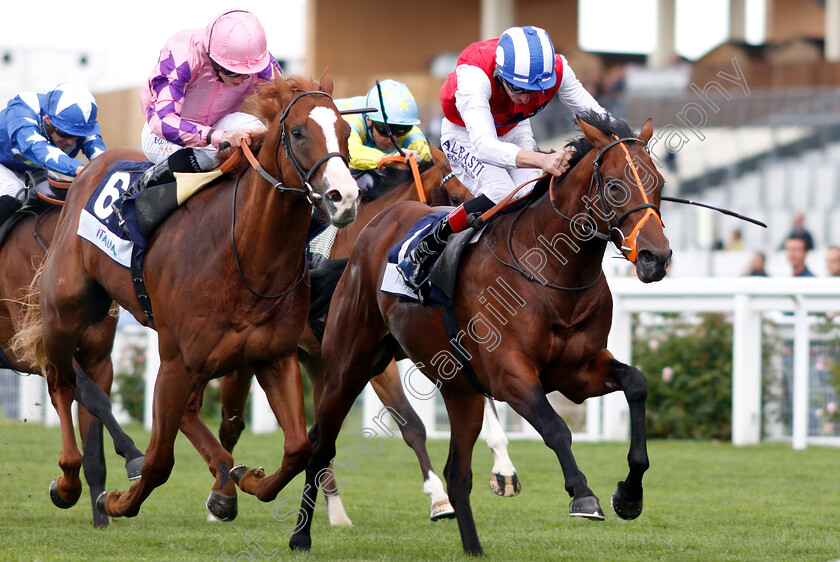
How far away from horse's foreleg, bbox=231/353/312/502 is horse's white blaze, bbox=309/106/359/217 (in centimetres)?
87

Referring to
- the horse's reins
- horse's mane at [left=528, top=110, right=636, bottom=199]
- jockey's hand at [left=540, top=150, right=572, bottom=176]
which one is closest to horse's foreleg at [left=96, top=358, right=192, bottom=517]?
the horse's reins

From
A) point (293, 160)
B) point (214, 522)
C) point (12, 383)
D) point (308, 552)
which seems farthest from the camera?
point (12, 383)

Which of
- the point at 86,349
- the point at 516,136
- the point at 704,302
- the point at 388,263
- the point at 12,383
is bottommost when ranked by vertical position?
the point at 12,383

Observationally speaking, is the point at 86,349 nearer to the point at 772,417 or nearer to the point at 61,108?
the point at 61,108

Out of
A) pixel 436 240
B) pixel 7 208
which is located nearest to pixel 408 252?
pixel 436 240

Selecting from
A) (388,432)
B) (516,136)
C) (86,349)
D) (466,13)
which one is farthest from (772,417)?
(466,13)

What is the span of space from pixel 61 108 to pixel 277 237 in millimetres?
2685

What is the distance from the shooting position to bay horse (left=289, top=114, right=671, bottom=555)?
4.13 meters

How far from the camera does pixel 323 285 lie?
5867mm

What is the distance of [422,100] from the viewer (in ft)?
56.8

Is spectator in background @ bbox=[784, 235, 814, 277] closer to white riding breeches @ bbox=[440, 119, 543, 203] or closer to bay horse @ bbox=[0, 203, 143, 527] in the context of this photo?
white riding breeches @ bbox=[440, 119, 543, 203]

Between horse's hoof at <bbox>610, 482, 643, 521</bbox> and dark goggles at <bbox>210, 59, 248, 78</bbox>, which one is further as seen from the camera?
dark goggles at <bbox>210, 59, 248, 78</bbox>

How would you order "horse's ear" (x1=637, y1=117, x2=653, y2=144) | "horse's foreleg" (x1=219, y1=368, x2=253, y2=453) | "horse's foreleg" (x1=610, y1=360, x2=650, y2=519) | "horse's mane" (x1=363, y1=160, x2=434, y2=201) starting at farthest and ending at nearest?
"horse's mane" (x1=363, y1=160, x2=434, y2=201)
"horse's foreleg" (x1=219, y1=368, x2=253, y2=453)
"horse's ear" (x1=637, y1=117, x2=653, y2=144)
"horse's foreleg" (x1=610, y1=360, x2=650, y2=519)

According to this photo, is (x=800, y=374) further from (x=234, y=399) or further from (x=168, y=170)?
(x=168, y=170)
